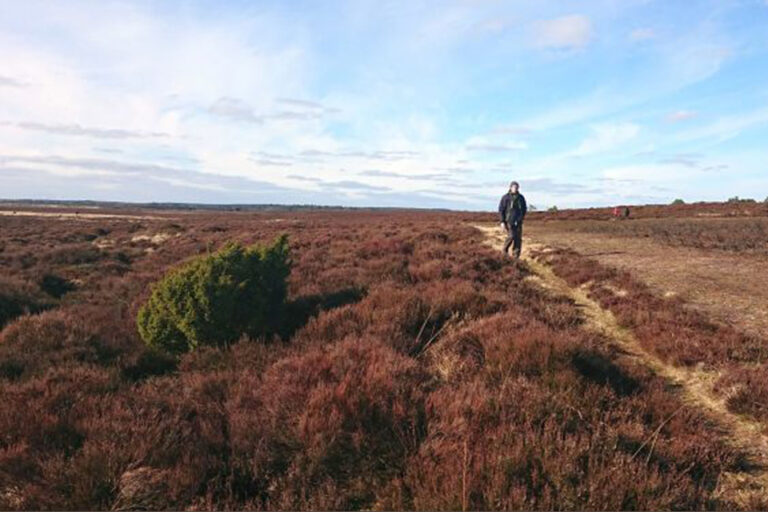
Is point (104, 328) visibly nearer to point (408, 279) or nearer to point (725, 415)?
point (408, 279)

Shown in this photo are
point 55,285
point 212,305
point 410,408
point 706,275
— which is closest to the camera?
point 410,408

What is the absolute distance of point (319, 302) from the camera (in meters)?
9.98

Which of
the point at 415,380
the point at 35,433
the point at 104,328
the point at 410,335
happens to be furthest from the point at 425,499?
the point at 104,328

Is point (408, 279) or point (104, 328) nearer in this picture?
point (104, 328)

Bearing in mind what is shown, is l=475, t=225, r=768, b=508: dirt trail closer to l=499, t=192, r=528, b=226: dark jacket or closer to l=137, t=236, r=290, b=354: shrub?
l=499, t=192, r=528, b=226: dark jacket

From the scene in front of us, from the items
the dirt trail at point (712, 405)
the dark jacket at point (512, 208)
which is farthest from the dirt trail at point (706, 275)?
the dark jacket at point (512, 208)

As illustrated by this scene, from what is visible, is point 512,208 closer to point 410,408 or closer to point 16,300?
point 410,408

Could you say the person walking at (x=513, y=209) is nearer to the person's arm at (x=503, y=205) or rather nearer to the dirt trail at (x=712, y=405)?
the person's arm at (x=503, y=205)

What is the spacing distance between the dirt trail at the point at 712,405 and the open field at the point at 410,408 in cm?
2

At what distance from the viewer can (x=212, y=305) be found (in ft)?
27.2

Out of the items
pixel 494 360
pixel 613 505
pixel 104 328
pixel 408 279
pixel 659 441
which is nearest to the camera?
pixel 613 505

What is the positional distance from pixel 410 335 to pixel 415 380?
2.49m

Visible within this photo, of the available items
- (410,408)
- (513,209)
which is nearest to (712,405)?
(410,408)

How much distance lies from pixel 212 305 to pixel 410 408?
16.0 ft
